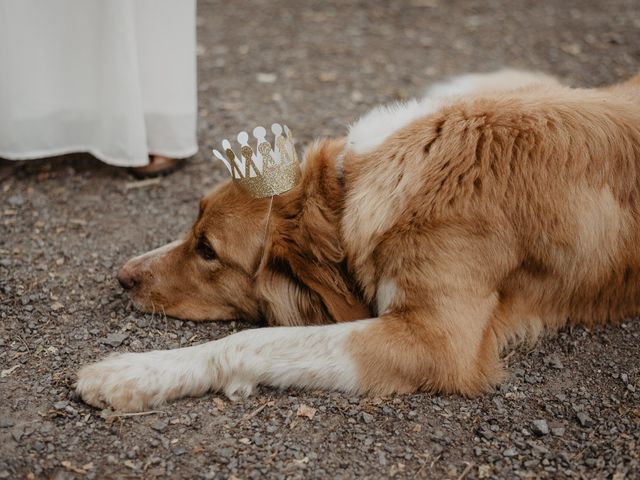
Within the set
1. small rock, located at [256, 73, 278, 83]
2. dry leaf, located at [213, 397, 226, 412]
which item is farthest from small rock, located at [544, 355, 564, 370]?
small rock, located at [256, 73, 278, 83]

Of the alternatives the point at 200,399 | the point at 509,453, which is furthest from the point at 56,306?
the point at 509,453

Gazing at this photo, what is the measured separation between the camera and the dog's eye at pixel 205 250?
3.13m

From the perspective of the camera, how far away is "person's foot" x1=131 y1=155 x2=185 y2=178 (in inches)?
171

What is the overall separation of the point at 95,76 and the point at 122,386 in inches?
75.0

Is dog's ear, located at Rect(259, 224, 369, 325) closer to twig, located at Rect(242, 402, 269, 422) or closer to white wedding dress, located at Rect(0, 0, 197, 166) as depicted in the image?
twig, located at Rect(242, 402, 269, 422)

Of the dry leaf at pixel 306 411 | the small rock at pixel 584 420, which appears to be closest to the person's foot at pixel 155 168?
the dry leaf at pixel 306 411

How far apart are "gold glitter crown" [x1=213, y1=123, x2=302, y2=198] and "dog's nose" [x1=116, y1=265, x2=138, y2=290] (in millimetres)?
689

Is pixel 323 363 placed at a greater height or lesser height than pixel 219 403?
greater

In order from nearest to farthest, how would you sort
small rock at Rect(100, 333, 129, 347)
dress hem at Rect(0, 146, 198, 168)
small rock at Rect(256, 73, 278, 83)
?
small rock at Rect(100, 333, 129, 347) < dress hem at Rect(0, 146, 198, 168) < small rock at Rect(256, 73, 278, 83)

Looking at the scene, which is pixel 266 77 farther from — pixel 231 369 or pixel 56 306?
pixel 231 369

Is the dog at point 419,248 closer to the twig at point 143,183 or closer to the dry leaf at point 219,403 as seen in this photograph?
the dry leaf at point 219,403

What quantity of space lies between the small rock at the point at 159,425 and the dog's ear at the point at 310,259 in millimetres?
649

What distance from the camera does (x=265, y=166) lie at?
2.90 metres

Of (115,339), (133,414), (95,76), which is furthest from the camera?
(95,76)
